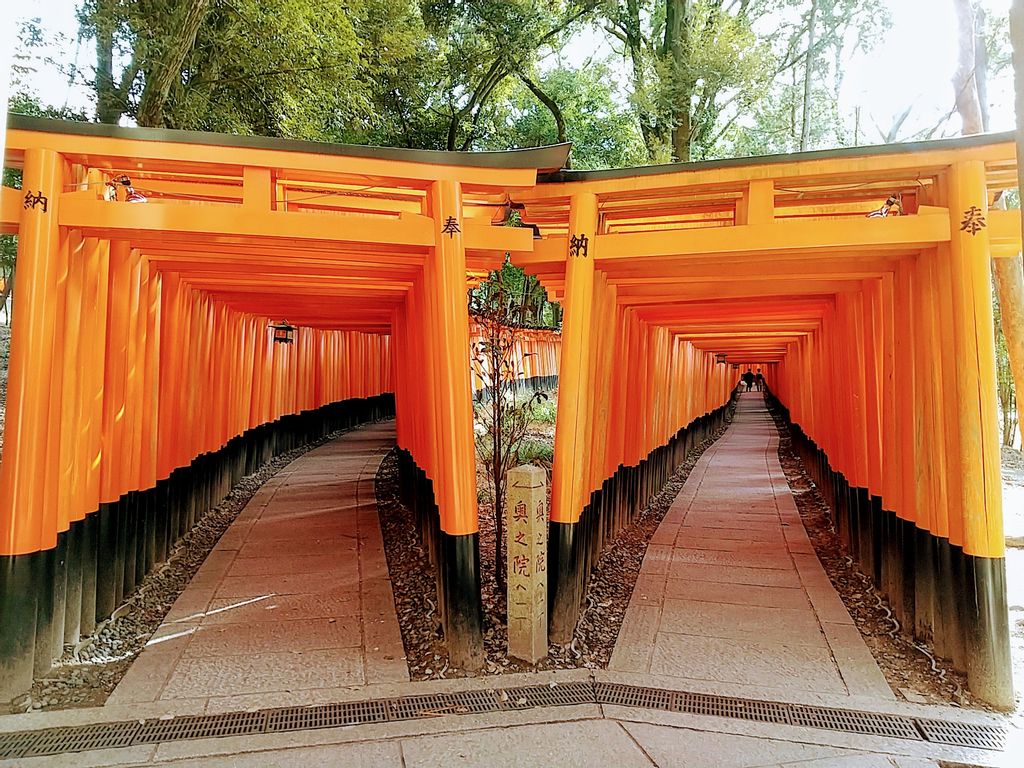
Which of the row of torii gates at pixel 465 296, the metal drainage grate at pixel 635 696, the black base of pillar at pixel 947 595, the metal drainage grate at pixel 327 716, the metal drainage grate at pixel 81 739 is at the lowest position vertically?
the metal drainage grate at pixel 635 696

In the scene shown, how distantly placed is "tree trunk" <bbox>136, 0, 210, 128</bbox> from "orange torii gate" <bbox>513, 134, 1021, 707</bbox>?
495 centimetres

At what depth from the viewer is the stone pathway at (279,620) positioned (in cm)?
400

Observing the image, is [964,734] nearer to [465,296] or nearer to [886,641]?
[886,641]

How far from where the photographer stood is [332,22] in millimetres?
9672

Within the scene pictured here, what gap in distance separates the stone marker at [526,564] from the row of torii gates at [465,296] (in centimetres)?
27

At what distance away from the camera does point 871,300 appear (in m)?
5.58

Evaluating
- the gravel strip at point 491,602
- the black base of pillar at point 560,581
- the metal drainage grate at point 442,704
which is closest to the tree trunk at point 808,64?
the gravel strip at point 491,602

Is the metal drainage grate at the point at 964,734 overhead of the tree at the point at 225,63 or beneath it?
beneath

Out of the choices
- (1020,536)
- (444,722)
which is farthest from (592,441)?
(1020,536)

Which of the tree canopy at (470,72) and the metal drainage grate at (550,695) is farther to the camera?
the tree canopy at (470,72)

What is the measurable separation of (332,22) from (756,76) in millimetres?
8231

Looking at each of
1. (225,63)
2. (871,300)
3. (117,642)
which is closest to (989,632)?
(871,300)

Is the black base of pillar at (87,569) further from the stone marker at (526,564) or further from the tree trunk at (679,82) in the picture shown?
the tree trunk at (679,82)

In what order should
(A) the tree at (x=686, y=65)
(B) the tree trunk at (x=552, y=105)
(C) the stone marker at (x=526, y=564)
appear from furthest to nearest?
(B) the tree trunk at (x=552, y=105), (A) the tree at (x=686, y=65), (C) the stone marker at (x=526, y=564)
